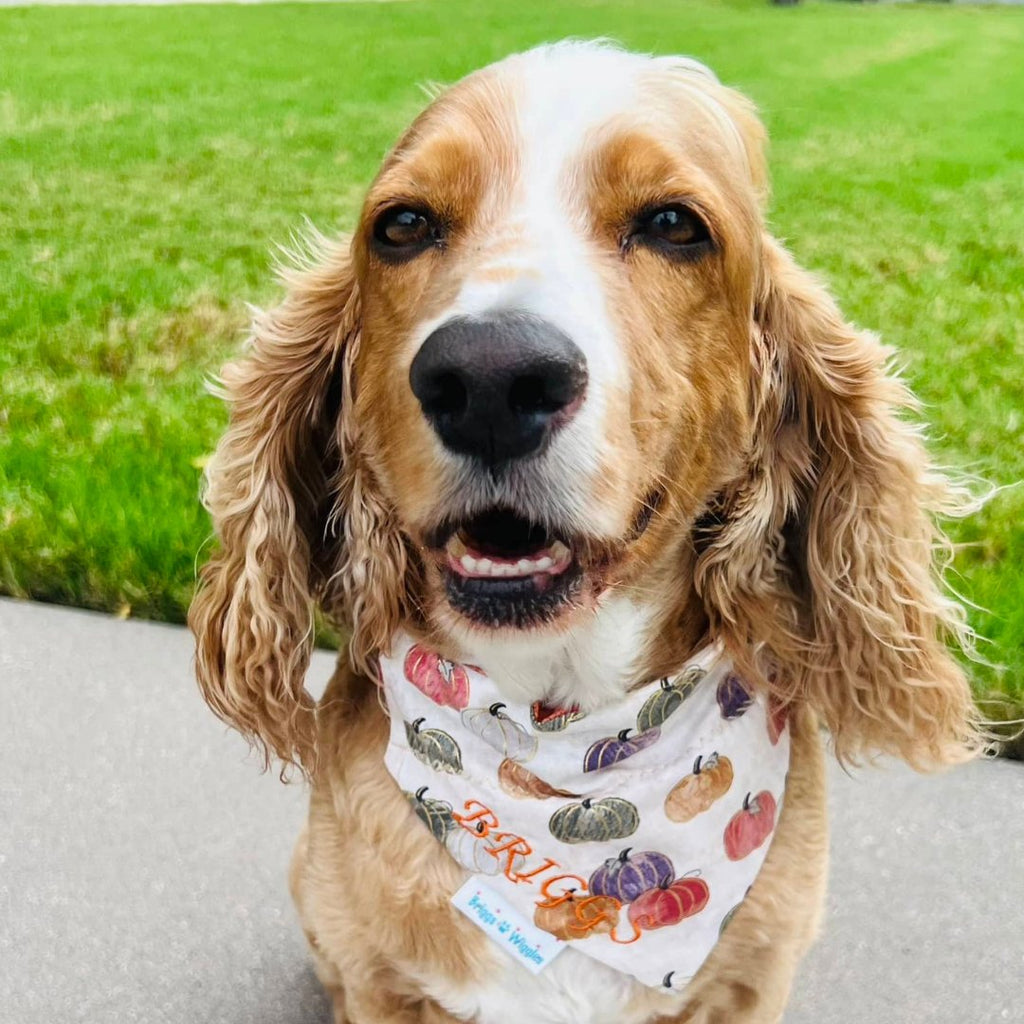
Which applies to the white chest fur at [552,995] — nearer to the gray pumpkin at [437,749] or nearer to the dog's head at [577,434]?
the gray pumpkin at [437,749]

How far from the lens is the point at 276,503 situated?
2.16 m

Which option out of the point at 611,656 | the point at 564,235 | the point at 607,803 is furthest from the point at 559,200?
the point at 607,803

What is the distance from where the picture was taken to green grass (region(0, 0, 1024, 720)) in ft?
12.3

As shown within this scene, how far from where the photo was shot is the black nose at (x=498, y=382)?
140 centimetres

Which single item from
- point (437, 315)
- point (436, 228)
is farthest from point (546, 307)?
point (436, 228)

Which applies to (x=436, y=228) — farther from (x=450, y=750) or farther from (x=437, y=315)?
(x=450, y=750)

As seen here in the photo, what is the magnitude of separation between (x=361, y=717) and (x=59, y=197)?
6513mm

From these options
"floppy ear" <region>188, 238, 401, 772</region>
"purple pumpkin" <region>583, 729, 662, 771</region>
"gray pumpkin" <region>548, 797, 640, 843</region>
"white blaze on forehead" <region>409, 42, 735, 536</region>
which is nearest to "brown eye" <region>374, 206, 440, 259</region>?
"white blaze on forehead" <region>409, 42, 735, 536</region>

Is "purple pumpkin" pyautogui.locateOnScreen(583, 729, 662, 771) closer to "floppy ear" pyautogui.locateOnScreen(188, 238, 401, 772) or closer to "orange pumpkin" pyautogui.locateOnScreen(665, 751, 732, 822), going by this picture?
"orange pumpkin" pyautogui.locateOnScreen(665, 751, 732, 822)

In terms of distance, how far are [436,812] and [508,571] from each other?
1.90 ft

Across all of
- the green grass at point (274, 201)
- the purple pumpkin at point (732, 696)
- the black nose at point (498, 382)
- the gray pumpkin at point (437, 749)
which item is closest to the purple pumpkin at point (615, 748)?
the purple pumpkin at point (732, 696)

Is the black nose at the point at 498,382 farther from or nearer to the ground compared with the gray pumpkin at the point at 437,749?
farther from the ground

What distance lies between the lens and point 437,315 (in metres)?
1.61

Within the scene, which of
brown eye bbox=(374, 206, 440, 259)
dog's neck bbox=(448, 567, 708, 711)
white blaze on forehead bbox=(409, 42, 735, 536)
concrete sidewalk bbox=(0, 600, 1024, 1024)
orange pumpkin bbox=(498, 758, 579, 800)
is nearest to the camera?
white blaze on forehead bbox=(409, 42, 735, 536)
